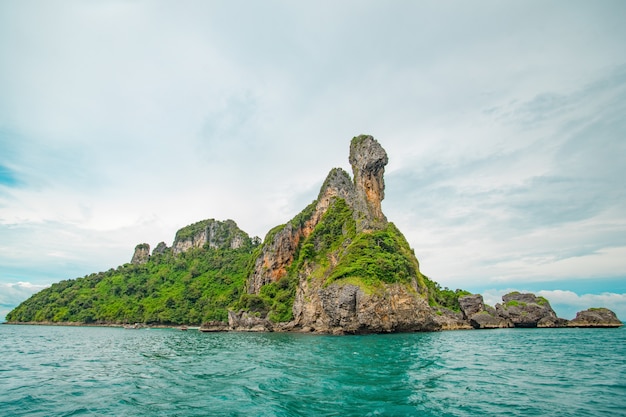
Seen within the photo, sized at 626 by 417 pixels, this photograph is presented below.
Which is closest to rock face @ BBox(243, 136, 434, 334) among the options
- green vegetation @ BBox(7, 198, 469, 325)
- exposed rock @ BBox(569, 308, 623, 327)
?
green vegetation @ BBox(7, 198, 469, 325)

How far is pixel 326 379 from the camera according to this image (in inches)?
696

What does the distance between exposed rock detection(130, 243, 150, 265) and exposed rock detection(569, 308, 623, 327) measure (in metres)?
182

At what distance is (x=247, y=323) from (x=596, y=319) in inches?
3117

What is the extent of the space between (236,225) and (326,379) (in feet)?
545

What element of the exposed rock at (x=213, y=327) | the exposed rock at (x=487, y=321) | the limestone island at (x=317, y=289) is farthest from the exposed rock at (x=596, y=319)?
the exposed rock at (x=213, y=327)

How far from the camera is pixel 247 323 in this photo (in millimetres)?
82562

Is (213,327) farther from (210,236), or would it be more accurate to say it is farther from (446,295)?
(210,236)

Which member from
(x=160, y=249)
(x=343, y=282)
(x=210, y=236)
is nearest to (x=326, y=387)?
(x=343, y=282)

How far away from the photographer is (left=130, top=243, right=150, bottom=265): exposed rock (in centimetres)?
17775

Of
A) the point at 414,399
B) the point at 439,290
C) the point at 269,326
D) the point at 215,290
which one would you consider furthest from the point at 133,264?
the point at 414,399

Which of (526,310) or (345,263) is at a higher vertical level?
(345,263)

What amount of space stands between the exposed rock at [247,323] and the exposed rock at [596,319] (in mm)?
69455

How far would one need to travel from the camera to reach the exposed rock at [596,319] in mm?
70438

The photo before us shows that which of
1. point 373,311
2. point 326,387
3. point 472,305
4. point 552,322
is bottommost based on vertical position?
point 326,387
